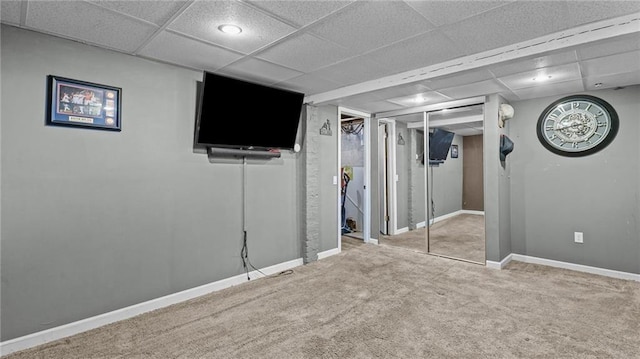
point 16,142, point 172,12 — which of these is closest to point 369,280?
point 172,12

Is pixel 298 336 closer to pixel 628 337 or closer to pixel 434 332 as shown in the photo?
pixel 434 332

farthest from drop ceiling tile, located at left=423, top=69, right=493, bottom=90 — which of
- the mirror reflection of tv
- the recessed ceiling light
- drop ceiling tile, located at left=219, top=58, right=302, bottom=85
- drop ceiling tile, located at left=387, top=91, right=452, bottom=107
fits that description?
the recessed ceiling light

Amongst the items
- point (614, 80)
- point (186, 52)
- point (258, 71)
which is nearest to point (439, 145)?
point (614, 80)

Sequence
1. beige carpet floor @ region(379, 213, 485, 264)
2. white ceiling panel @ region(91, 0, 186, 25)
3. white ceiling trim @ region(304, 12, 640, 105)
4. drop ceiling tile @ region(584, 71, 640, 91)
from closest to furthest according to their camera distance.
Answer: white ceiling panel @ region(91, 0, 186, 25) < white ceiling trim @ region(304, 12, 640, 105) < drop ceiling tile @ region(584, 71, 640, 91) < beige carpet floor @ region(379, 213, 485, 264)

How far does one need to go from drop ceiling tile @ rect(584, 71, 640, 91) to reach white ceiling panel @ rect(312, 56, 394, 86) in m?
2.27

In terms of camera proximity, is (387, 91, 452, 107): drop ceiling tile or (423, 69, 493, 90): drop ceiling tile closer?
(423, 69, 493, 90): drop ceiling tile

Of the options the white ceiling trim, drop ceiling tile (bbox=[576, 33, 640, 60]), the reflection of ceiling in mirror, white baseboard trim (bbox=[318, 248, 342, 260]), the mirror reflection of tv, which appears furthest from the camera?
the mirror reflection of tv

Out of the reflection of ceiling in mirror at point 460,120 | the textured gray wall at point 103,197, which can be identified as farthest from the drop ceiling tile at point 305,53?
the reflection of ceiling in mirror at point 460,120

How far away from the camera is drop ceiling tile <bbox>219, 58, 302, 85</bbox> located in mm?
2982

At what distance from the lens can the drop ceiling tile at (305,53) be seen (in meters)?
2.50

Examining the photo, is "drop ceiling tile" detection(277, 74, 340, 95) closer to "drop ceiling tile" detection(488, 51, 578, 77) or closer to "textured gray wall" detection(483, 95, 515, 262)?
"drop ceiling tile" detection(488, 51, 578, 77)

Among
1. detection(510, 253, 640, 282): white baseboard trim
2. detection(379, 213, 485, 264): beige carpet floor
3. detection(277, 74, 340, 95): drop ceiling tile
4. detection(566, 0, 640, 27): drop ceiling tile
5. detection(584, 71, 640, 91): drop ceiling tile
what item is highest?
detection(277, 74, 340, 95): drop ceiling tile

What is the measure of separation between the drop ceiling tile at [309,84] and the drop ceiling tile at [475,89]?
1415mm

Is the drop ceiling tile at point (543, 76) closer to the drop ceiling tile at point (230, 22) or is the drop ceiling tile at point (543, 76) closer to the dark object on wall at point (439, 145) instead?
the dark object on wall at point (439, 145)
